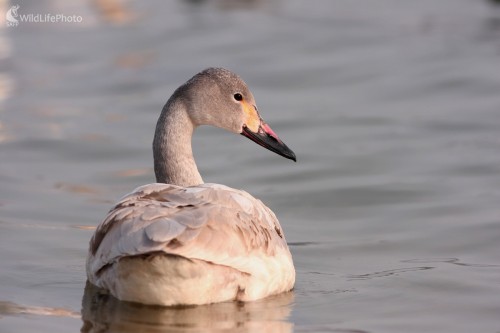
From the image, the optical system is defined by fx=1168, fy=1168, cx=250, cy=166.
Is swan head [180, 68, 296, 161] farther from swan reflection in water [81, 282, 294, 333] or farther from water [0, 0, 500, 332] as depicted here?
swan reflection in water [81, 282, 294, 333]

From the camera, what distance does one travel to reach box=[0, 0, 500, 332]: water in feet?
25.2

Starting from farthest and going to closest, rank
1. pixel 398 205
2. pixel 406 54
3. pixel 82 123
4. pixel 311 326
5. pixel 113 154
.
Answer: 1. pixel 406 54
2. pixel 82 123
3. pixel 113 154
4. pixel 398 205
5. pixel 311 326

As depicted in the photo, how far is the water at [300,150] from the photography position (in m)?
7.68

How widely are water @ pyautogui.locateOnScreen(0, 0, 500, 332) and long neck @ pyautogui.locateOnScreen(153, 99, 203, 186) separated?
3.24 ft

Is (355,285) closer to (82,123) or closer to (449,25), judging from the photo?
(82,123)

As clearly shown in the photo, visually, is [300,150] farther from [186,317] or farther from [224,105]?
[186,317]

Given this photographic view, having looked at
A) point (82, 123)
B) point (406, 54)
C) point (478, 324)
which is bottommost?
point (478, 324)

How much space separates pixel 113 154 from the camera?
12.6m

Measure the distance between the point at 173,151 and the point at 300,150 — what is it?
4302 mm

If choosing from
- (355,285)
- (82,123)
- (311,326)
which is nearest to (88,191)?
(82,123)


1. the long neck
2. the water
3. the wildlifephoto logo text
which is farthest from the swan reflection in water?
the wildlifephoto logo text

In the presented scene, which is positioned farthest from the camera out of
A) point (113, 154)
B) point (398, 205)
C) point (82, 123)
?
point (82, 123)

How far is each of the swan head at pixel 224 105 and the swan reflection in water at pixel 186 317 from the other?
5.83ft

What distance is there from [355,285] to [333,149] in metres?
4.60
